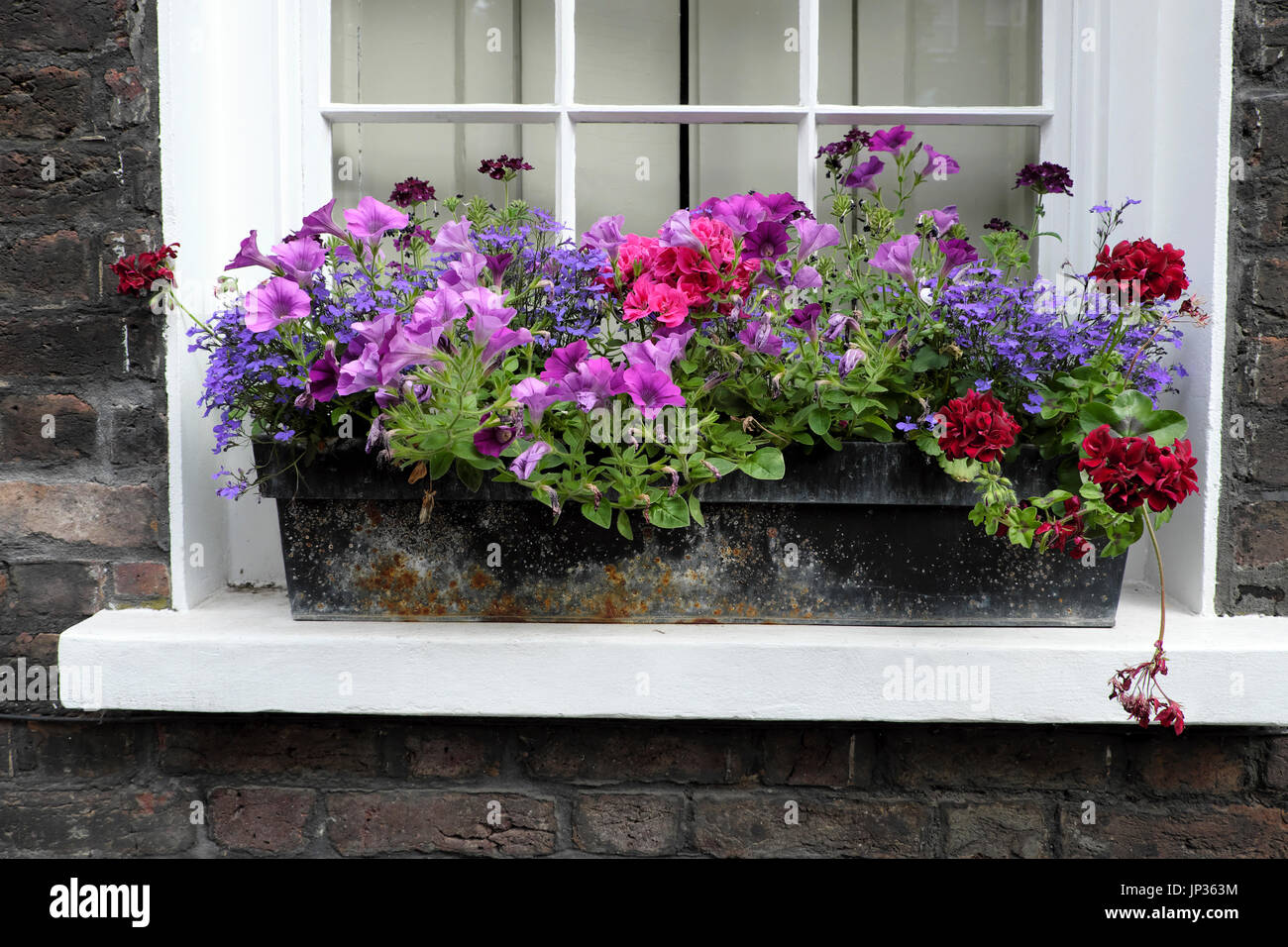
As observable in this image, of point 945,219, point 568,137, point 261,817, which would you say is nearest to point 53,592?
point 261,817

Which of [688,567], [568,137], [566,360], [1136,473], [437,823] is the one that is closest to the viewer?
[1136,473]

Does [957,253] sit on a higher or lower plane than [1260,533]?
higher

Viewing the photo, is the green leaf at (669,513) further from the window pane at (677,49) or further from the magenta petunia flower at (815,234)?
the window pane at (677,49)

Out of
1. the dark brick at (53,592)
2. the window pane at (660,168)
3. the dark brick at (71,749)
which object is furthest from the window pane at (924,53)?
the dark brick at (71,749)

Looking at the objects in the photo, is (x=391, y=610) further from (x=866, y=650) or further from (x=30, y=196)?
(x=30, y=196)

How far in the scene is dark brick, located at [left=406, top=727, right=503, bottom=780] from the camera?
1575mm

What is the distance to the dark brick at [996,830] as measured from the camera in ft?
5.12

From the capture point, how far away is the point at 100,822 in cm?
160

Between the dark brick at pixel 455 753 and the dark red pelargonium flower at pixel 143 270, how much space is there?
2.59 feet

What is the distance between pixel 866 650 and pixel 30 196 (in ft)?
4.75

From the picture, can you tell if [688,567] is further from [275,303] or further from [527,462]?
[275,303]

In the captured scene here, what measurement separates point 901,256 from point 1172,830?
98 cm

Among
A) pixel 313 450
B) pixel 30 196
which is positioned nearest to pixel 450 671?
pixel 313 450

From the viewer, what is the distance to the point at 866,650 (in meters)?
1.41
